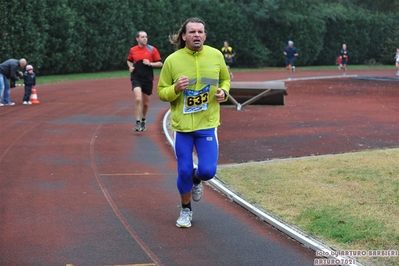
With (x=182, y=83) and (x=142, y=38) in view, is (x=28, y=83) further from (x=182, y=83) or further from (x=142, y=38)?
(x=182, y=83)

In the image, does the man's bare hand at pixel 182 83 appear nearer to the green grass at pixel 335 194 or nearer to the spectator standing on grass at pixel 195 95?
the spectator standing on grass at pixel 195 95

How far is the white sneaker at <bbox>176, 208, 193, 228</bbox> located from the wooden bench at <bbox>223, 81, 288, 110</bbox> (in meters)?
14.1

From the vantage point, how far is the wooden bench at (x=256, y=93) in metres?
22.7

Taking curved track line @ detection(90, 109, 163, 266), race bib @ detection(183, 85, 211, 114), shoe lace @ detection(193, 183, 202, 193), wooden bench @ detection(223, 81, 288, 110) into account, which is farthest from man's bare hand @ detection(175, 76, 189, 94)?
wooden bench @ detection(223, 81, 288, 110)

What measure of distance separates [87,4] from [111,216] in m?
31.4

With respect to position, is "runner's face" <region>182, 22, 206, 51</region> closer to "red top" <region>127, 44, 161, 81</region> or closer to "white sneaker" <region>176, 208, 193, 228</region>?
"white sneaker" <region>176, 208, 193, 228</region>

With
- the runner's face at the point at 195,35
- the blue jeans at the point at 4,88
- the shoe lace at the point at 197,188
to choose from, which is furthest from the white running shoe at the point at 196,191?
the blue jeans at the point at 4,88

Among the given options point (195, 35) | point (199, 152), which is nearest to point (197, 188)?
point (199, 152)

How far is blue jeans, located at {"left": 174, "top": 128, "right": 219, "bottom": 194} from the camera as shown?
8.12 m

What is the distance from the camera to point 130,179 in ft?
37.0

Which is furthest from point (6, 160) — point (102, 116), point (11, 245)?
point (102, 116)

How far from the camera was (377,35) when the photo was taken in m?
59.4

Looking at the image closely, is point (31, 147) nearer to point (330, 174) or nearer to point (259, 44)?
point (330, 174)

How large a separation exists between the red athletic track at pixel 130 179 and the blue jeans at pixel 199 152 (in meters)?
0.64
